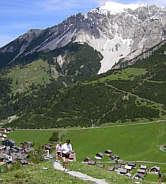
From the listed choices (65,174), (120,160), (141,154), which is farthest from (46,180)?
(141,154)

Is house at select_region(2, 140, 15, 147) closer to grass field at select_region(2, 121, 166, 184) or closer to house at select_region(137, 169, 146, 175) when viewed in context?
grass field at select_region(2, 121, 166, 184)

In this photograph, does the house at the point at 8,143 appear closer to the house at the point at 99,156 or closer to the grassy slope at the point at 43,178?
the house at the point at 99,156

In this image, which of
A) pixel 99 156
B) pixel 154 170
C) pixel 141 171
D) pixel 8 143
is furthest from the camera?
pixel 8 143

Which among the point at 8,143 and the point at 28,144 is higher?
the point at 8,143

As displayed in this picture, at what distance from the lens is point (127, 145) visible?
174 metres

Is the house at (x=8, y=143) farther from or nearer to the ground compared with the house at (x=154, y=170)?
farther from the ground

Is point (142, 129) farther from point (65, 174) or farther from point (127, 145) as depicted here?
point (65, 174)

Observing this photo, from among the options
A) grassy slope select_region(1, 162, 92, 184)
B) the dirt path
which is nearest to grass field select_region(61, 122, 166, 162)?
the dirt path

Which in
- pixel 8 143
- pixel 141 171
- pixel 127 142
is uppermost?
pixel 127 142

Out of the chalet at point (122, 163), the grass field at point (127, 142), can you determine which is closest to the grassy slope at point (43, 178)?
the grass field at point (127, 142)

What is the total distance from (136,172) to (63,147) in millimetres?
100839

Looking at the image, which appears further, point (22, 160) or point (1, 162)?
point (1, 162)

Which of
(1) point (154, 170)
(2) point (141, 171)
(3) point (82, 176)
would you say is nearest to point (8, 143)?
(2) point (141, 171)

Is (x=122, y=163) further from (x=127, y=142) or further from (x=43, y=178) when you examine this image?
(x=43, y=178)
